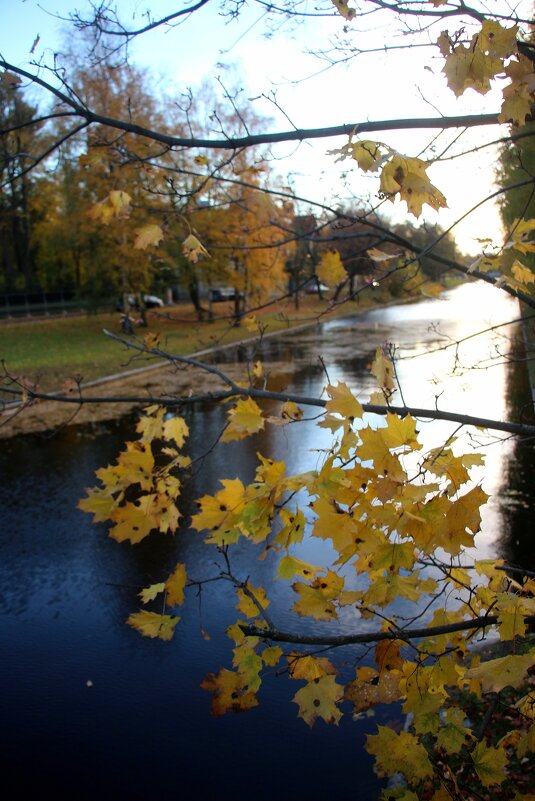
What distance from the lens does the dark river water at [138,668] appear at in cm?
436

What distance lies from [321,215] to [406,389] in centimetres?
1322

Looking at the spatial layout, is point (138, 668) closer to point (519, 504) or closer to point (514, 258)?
point (514, 258)

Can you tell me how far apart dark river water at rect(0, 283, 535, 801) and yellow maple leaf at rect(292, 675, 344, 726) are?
26.5 inches

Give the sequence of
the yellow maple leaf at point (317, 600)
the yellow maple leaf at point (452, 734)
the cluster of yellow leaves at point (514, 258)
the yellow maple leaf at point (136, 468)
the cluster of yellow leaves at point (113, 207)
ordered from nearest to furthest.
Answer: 1. the yellow maple leaf at point (317, 600)
2. the yellow maple leaf at point (452, 734)
3. the yellow maple leaf at point (136, 468)
4. the cluster of yellow leaves at point (514, 258)
5. the cluster of yellow leaves at point (113, 207)

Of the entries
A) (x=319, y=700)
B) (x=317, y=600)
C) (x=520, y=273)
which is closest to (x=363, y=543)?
(x=317, y=600)

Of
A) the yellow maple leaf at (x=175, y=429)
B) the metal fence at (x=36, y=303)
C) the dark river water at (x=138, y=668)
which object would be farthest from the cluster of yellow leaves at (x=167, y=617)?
the metal fence at (x=36, y=303)

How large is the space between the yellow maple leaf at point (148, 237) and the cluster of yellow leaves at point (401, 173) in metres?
0.95

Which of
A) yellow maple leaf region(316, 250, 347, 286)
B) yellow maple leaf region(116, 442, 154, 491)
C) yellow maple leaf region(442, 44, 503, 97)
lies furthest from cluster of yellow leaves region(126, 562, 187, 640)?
yellow maple leaf region(442, 44, 503, 97)

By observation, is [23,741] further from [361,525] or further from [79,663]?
[361,525]

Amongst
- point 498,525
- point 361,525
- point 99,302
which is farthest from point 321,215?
point 99,302

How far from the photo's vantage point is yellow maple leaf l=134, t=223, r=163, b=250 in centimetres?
279

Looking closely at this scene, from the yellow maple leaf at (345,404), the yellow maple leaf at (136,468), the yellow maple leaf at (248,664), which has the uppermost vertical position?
the yellow maple leaf at (345,404)

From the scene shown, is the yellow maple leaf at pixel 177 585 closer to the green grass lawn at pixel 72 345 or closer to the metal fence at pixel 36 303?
the green grass lawn at pixel 72 345

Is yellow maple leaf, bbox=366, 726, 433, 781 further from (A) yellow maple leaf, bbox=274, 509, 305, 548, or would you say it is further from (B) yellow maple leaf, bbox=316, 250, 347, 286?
(B) yellow maple leaf, bbox=316, 250, 347, 286
